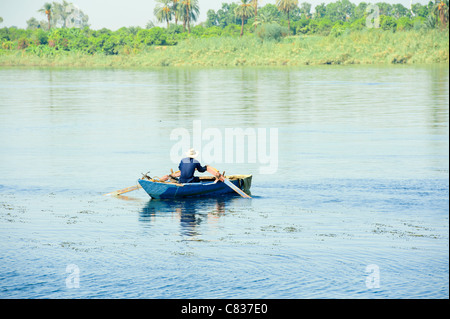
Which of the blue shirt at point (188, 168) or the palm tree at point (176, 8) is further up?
the palm tree at point (176, 8)

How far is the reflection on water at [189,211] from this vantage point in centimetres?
1862

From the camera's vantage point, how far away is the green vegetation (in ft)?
334

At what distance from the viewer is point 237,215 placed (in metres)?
19.6

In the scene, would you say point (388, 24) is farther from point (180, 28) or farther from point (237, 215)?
point (237, 215)

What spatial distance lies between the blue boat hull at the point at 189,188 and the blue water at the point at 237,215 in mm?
355

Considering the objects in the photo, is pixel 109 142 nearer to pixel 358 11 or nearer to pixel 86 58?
pixel 86 58

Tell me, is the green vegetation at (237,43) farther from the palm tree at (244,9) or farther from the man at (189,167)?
the man at (189,167)

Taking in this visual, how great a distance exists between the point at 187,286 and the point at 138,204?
740cm

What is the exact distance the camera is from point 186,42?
373 feet

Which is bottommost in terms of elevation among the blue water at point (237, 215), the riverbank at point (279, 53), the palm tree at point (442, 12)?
the blue water at point (237, 215)

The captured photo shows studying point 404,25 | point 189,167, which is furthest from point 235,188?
point 404,25

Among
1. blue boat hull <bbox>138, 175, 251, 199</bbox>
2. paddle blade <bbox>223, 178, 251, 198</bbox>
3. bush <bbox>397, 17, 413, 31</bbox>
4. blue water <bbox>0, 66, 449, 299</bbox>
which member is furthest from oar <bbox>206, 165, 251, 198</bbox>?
bush <bbox>397, 17, 413, 31</bbox>

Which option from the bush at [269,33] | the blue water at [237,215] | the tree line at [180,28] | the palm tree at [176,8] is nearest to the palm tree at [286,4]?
the tree line at [180,28]
